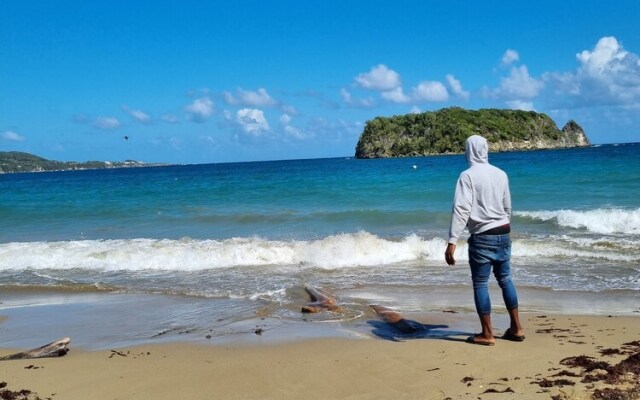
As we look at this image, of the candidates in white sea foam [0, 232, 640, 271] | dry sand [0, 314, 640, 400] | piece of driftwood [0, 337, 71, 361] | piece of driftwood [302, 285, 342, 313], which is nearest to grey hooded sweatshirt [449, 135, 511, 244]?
dry sand [0, 314, 640, 400]

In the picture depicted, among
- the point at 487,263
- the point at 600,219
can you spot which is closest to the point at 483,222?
the point at 487,263

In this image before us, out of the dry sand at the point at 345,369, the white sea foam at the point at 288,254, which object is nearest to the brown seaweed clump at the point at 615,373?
the dry sand at the point at 345,369

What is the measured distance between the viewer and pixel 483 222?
200 inches

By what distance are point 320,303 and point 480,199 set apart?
308cm

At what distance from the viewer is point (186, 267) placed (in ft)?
38.3

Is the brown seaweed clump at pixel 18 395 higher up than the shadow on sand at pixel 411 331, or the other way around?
the brown seaweed clump at pixel 18 395

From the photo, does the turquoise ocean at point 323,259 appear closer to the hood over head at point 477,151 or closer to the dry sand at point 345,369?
the dry sand at point 345,369

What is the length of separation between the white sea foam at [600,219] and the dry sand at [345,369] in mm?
9302

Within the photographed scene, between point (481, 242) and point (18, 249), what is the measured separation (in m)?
13.0

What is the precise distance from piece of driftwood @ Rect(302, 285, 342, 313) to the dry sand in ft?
4.62

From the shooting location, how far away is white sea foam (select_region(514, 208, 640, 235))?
46.0ft

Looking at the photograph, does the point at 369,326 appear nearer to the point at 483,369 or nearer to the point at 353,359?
the point at 353,359

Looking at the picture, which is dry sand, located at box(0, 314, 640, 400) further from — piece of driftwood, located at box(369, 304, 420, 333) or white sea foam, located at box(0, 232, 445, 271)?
white sea foam, located at box(0, 232, 445, 271)

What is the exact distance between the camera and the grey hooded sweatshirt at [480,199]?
5039 millimetres
